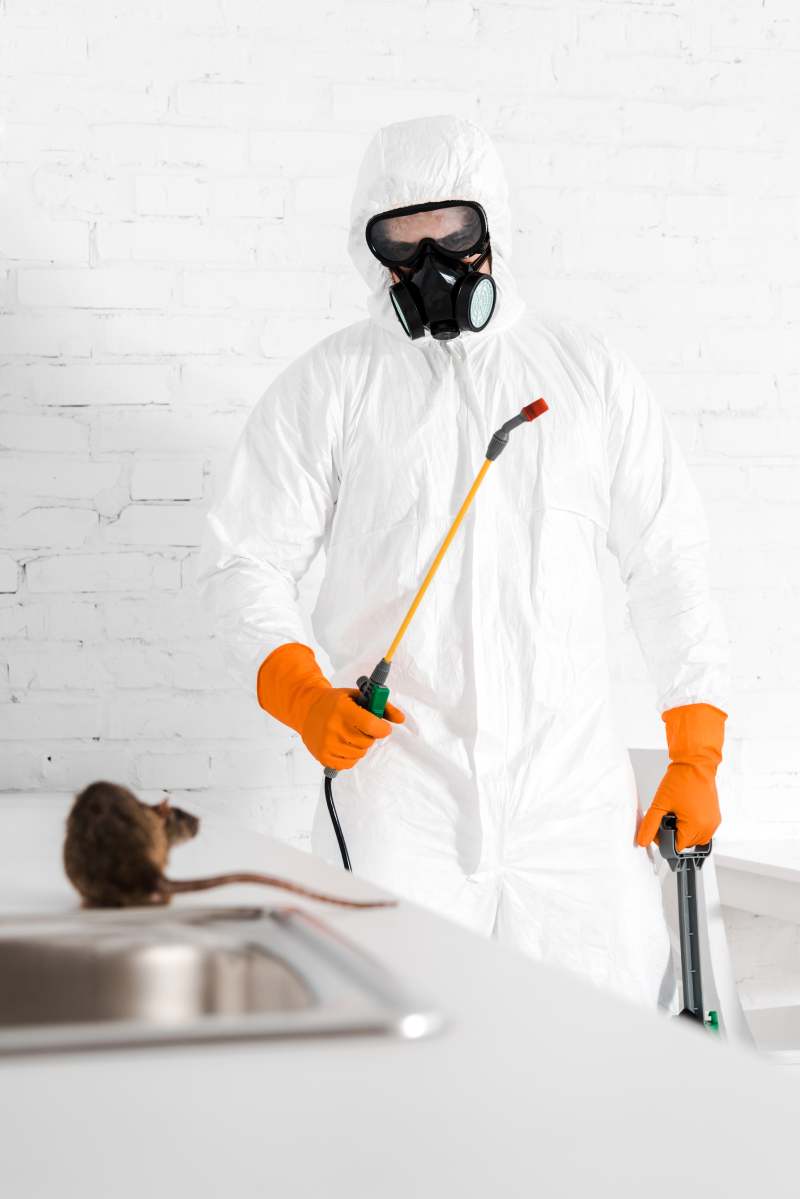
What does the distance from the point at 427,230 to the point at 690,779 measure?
0.84 metres

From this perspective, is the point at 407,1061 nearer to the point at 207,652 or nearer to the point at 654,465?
the point at 654,465

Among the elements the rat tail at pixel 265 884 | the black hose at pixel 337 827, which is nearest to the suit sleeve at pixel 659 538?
the black hose at pixel 337 827

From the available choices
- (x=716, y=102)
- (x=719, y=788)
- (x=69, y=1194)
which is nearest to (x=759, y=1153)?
(x=69, y=1194)

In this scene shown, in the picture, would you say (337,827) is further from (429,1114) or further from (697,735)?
(429,1114)

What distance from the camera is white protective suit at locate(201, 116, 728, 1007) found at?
60.6 inches

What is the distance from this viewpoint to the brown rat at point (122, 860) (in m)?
0.81

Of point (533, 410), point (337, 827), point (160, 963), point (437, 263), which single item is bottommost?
point (337, 827)

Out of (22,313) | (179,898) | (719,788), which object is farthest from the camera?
(719,788)

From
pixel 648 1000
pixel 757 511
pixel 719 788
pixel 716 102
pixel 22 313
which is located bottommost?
pixel 648 1000

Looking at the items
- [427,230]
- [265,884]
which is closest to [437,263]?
[427,230]

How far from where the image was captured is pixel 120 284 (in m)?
2.16

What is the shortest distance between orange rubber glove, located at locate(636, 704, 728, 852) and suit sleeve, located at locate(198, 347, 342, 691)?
0.54 metres

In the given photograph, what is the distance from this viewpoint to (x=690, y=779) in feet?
5.39

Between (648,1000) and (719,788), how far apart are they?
2.56 ft
